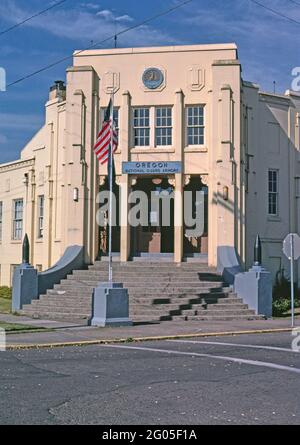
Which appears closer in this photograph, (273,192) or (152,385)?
(152,385)

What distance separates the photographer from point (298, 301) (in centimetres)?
2552

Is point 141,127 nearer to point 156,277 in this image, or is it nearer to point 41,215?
point 156,277

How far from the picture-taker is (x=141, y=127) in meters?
25.5

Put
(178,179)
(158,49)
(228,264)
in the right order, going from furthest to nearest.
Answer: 1. (158,49)
2. (178,179)
3. (228,264)

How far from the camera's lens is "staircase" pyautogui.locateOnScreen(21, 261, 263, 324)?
20.7 metres

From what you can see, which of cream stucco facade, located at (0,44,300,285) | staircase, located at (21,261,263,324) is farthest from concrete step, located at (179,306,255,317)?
cream stucco facade, located at (0,44,300,285)

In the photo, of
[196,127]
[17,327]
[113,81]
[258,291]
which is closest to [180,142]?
[196,127]

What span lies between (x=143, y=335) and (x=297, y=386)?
24.2 ft

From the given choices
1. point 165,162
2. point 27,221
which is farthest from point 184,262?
point 27,221

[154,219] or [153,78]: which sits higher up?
[153,78]

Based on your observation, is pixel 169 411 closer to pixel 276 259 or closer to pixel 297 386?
pixel 297 386

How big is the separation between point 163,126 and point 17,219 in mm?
10576

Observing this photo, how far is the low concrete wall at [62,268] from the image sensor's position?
2311 centimetres

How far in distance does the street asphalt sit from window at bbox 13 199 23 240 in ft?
61.2
